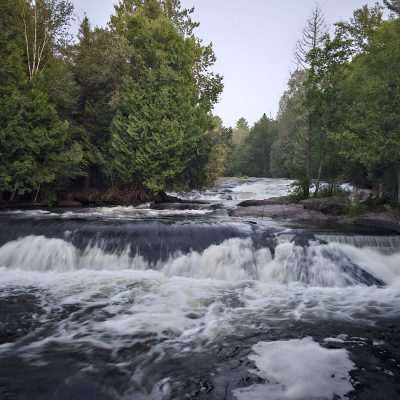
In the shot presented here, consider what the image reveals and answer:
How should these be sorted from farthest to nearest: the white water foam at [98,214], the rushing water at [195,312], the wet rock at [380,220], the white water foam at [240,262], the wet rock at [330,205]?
the wet rock at [330,205]
the white water foam at [98,214]
the wet rock at [380,220]
the white water foam at [240,262]
the rushing water at [195,312]

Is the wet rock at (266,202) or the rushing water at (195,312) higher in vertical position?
the wet rock at (266,202)

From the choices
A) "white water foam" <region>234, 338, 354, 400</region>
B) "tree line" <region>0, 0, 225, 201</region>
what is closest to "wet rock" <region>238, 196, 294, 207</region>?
"tree line" <region>0, 0, 225, 201</region>

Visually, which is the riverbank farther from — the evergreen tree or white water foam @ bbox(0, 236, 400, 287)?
the evergreen tree

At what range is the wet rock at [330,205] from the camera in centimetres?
1436

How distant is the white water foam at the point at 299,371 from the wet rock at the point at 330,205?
10692 millimetres

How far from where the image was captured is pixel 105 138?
21391 millimetres

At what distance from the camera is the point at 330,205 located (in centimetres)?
1473

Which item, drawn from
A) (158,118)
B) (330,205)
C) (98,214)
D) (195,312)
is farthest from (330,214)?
(158,118)

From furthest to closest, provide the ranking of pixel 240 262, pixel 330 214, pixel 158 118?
pixel 158 118 → pixel 330 214 → pixel 240 262

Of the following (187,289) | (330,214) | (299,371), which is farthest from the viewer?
(330,214)

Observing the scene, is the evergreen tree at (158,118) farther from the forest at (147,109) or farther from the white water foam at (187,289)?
the white water foam at (187,289)

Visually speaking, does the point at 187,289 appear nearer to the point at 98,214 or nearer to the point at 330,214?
the point at 98,214

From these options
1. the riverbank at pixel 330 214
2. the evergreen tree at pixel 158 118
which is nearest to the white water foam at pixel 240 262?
the riverbank at pixel 330 214

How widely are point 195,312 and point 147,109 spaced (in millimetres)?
15312
